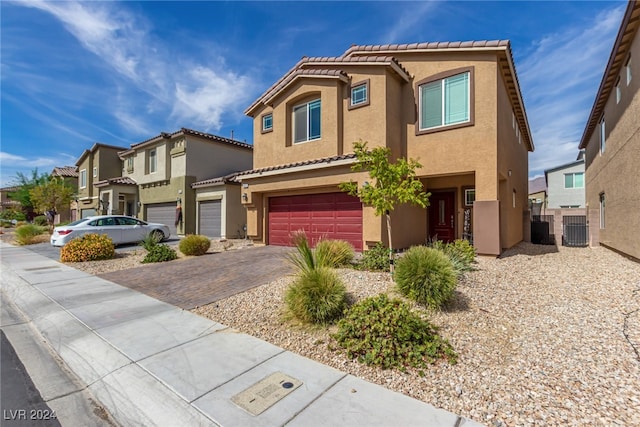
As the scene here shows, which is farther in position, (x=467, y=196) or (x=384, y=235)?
(x=467, y=196)

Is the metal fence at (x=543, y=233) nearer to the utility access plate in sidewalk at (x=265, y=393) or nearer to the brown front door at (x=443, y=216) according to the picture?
the brown front door at (x=443, y=216)

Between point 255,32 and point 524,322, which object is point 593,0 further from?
point 255,32

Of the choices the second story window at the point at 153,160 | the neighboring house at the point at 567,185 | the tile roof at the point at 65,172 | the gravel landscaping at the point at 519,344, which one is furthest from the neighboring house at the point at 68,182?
the neighboring house at the point at 567,185

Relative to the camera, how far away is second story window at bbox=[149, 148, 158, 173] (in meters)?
22.3

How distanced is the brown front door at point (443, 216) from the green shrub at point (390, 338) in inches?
355

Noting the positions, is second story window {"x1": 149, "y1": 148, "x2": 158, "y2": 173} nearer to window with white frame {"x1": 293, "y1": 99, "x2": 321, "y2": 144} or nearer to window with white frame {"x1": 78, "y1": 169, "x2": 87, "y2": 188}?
window with white frame {"x1": 78, "y1": 169, "x2": 87, "y2": 188}

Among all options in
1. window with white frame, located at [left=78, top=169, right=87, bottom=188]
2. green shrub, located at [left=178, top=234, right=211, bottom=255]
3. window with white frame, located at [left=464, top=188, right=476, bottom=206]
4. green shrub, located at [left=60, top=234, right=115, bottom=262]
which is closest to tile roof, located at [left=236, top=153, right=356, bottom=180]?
green shrub, located at [left=178, top=234, right=211, bottom=255]

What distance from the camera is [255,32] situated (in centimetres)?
1110

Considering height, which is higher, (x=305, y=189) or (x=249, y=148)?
(x=249, y=148)

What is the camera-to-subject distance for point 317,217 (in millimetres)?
12664

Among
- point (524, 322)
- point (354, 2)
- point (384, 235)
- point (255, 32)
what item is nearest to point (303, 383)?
point (524, 322)

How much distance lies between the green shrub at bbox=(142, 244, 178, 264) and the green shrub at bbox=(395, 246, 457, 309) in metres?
9.05

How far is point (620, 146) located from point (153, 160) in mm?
26126

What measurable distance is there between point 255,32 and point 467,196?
34.2 feet
